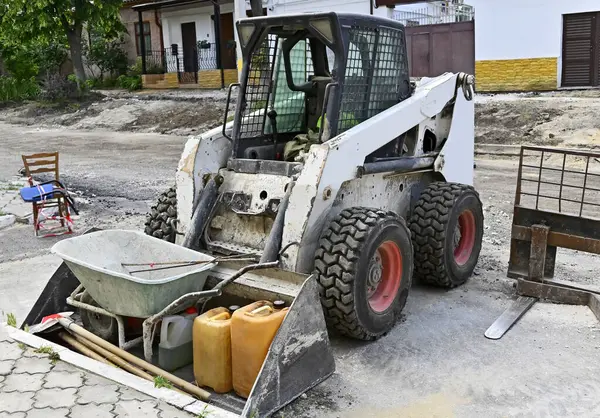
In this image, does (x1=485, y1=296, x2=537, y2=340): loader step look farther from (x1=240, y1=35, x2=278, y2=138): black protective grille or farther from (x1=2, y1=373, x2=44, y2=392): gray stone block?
(x1=2, y1=373, x2=44, y2=392): gray stone block

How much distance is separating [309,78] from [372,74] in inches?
28.5

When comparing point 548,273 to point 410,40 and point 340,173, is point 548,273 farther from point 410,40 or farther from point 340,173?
point 410,40

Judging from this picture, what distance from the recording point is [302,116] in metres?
6.14

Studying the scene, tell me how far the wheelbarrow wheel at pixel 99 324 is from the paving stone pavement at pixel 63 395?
0.35 metres

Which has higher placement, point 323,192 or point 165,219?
point 323,192

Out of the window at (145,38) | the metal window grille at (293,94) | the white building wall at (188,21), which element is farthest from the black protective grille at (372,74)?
the window at (145,38)

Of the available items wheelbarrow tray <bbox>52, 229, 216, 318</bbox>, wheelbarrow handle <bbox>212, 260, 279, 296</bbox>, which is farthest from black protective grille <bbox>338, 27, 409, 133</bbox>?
wheelbarrow tray <bbox>52, 229, 216, 318</bbox>

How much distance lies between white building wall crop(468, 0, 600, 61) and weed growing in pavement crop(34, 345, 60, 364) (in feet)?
54.5

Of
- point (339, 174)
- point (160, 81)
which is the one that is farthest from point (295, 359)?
point (160, 81)

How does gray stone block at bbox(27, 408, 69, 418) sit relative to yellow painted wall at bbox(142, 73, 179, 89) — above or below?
below

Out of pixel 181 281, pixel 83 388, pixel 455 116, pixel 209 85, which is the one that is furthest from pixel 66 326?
pixel 209 85

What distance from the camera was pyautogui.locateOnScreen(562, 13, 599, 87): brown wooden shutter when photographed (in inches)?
701

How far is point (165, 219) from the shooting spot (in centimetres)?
566

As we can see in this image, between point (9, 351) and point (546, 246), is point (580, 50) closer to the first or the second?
point (546, 246)
